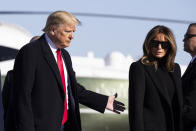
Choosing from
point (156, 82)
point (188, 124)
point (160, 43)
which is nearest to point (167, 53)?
point (160, 43)

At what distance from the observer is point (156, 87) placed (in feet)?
12.7

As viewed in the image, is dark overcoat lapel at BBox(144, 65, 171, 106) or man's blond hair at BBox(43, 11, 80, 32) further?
dark overcoat lapel at BBox(144, 65, 171, 106)

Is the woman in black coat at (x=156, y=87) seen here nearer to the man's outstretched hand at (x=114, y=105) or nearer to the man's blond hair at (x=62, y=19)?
the man's outstretched hand at (x=114, y=105)

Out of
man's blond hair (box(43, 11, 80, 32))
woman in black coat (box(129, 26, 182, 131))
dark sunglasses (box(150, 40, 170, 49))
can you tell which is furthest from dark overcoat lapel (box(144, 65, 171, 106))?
man's blond hair (box(43, 11, 80, 32))

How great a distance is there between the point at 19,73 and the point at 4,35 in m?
11.0

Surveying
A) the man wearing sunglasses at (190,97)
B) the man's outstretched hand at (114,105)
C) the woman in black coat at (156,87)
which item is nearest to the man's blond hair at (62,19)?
the woman in black coat at (156,87)

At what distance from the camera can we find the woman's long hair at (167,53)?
12.9 feet

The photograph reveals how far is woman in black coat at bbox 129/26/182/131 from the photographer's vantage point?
3777 millimetres

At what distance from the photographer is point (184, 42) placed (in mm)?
4602

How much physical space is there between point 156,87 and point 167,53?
1.06ft

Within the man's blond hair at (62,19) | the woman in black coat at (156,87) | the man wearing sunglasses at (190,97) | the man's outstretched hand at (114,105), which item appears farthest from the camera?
the man's outstretched hand at (114,105)

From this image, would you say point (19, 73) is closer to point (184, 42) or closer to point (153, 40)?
point (153, 40)

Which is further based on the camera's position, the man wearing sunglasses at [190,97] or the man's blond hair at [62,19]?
the man wearing sunglasses at [190,97]

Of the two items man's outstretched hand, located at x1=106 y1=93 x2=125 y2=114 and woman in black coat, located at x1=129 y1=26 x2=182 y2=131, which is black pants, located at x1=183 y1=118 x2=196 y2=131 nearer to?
woman in black coat, located at x1=129 y1=26 x2=182 y2=131
